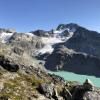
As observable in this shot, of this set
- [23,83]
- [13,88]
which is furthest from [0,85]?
[23,83]

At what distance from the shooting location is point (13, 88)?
161 ft

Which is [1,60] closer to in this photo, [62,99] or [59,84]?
[59,84]

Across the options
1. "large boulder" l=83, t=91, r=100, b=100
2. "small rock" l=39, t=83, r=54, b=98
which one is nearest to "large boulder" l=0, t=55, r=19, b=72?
"small rock" l=39, t=83, r=54, b=98

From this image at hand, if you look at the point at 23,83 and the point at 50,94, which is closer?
the point at 50,94

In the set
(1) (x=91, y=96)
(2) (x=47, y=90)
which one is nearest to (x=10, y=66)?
(2) (x=47, y=90)

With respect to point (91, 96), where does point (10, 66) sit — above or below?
above

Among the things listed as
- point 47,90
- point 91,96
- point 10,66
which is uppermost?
point 10,66

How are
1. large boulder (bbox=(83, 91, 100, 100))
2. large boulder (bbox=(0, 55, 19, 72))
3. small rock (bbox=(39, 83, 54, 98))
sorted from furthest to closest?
large boulder (bbox=(0, 55, 19, 72)) → small rock (bbox=(39, 83, 54, 98)) → large boulder (bbox=(83, 91, 100, 100))

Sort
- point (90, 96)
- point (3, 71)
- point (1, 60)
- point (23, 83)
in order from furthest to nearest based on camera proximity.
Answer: point (1, 60) → point (3, 71) → point (23, 83) → point (90, 96)

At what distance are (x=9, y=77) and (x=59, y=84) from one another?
13.2m

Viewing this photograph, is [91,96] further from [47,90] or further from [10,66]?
[10,66]

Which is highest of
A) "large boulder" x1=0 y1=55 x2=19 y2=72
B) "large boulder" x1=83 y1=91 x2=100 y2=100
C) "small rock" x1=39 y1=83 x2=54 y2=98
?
"large boulder" x1=0 y1=55 x2=19 y2=72

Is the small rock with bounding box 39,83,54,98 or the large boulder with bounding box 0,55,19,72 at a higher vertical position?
the large boulder with bounding box 0,55,19,72

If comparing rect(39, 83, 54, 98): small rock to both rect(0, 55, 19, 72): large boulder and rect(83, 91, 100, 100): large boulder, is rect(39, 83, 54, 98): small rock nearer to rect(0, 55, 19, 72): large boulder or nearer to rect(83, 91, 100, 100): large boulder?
rect(83, 91, 100, 100): large boulder
